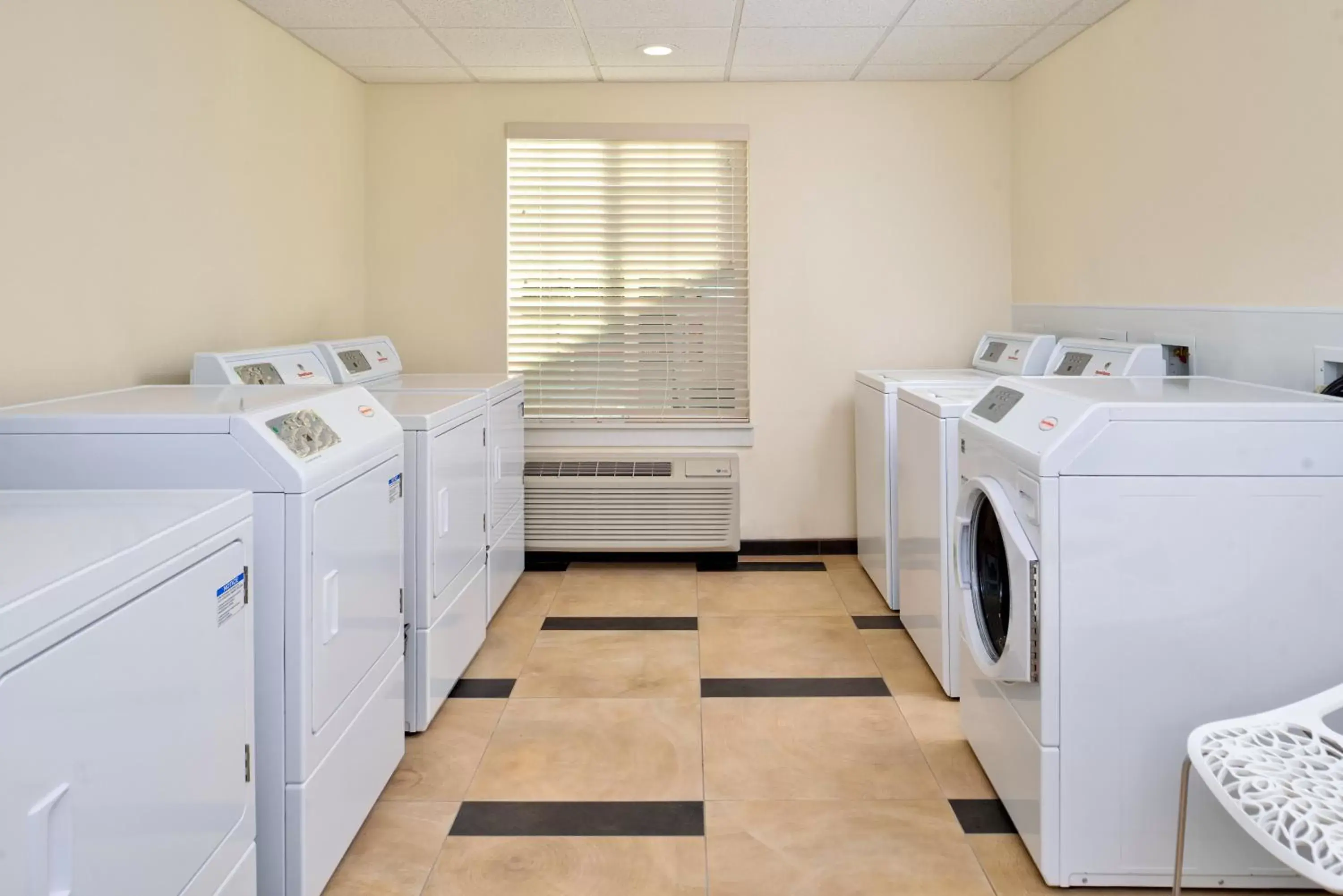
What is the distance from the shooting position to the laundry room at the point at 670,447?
1.63 meters

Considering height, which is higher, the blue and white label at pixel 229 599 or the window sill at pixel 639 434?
the window sill at pixel 639 434

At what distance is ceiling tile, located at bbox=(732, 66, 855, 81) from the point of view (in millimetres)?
4133

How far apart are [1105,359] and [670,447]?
6.61ft

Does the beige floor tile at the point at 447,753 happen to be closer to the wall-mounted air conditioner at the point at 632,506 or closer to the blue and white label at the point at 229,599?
the blue and white label at the point at 229,599

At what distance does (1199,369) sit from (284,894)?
276 cm

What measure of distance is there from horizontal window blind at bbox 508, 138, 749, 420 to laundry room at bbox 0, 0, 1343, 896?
0.02m

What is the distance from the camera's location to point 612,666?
3.16 metres

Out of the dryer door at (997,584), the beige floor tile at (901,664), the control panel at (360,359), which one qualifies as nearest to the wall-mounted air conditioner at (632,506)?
the control panel at (360,359)

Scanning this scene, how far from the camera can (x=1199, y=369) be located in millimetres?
2877

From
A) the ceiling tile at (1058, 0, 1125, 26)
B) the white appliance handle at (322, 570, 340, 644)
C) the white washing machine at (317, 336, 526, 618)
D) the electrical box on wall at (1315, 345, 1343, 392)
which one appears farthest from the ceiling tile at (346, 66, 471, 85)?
the electrical box on wall at (1315, 345, 1343, 392)

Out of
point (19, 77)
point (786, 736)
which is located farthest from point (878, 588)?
point (19, 77)

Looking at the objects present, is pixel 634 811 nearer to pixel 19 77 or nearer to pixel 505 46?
pixel 19 77

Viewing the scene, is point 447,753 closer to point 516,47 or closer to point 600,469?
point 600,469

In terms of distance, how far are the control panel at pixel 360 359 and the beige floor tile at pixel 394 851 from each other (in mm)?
1728
